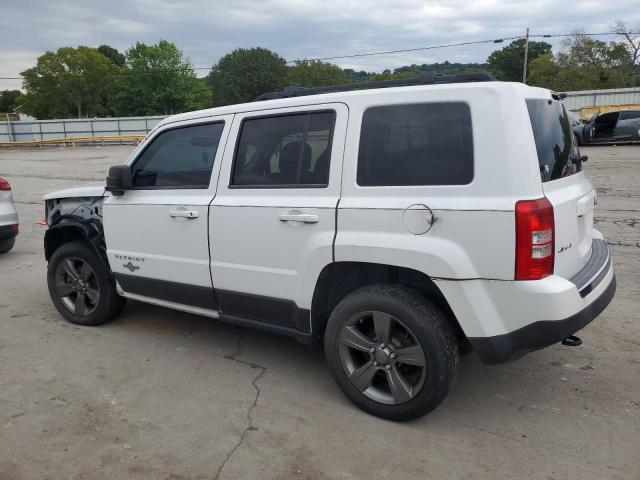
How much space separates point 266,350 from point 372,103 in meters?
2.15

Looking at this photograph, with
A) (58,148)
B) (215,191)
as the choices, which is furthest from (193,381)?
(58,148)

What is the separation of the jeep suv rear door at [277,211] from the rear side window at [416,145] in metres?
0.19

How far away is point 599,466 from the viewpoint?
2797 mm

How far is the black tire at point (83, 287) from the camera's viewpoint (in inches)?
188

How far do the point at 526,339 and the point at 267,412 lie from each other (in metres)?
1.60

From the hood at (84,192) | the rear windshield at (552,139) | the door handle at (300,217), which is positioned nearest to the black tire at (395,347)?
the door handle at (300,217)

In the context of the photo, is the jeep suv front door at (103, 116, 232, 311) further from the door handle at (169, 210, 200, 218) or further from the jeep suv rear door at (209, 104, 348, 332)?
the jeep suv rear door at (209, 104, 348, 332)

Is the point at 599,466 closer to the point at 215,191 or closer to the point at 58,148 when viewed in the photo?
the point at 215,191

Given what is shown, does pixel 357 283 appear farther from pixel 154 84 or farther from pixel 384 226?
pixel 154 84

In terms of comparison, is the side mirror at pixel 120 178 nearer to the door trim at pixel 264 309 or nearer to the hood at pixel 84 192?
the hood at pixel 84 192

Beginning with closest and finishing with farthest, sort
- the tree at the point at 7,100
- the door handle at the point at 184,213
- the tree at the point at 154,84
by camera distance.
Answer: the door handle at the point at 184,213
the tree at the point at 154,84
the tree at the point at 7,100

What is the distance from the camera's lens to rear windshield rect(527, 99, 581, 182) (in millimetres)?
2928

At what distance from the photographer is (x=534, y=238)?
107 inches

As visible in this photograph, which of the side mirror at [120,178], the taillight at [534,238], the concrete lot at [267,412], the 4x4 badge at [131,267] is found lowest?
the concrete lot at [267,412]
